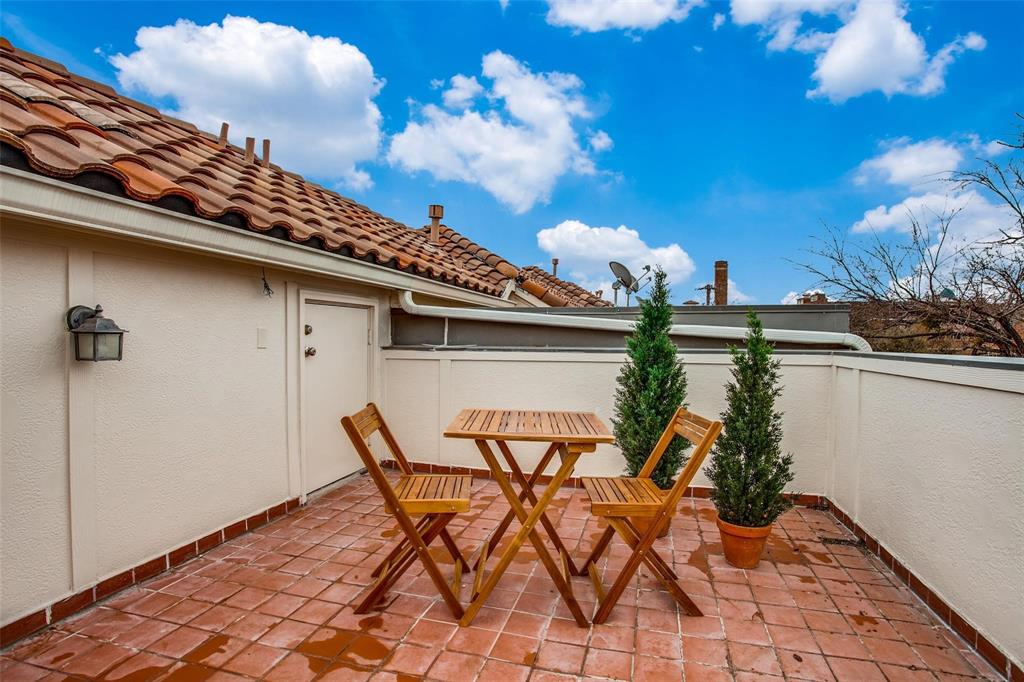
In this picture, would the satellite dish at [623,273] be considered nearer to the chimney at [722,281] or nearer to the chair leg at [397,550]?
the chimney at [722,281]

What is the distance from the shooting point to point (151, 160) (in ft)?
12.1

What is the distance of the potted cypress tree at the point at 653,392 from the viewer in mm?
4199

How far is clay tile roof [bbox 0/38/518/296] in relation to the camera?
8.75ft

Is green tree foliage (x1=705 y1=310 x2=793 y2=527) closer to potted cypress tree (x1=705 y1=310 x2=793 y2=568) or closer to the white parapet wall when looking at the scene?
potted cypress tree (x1=705 y1=310 x2=793 y2=568)

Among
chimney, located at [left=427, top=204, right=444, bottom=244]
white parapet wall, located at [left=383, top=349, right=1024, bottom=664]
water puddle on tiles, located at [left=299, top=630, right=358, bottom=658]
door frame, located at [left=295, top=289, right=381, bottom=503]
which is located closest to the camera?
white parapet wall, located at [left=383, top=349, right=1024, bottom=664]

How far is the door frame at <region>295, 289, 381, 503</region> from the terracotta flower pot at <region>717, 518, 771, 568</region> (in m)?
3.92

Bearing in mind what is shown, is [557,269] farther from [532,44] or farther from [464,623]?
[464,623]

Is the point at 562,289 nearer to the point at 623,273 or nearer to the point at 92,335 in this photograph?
the point at 623,273

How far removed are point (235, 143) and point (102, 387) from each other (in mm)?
5785

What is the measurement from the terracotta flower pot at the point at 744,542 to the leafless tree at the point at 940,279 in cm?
547

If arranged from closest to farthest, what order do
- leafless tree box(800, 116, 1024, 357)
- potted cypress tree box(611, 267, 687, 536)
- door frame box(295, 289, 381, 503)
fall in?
potted cypress tree box(611, 267, 687, 536) < door frame box(295, 289, 381, 503) < leafless tree box(800, 116, 1024, 357)

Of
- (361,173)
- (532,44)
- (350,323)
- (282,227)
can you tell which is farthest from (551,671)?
(361,173)

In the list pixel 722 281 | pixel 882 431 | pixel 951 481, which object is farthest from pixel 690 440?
pixel 722 281

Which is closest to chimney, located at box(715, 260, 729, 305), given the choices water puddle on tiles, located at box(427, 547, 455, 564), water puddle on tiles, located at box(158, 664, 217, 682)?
water puddle on tiles, located at box(427, 547, 455, 564)
